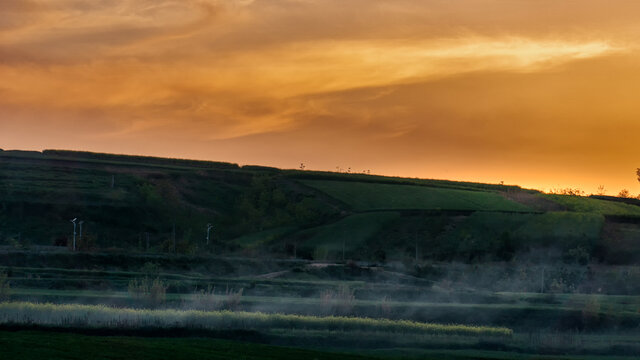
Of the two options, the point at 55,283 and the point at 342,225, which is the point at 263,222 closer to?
the point at 342,225

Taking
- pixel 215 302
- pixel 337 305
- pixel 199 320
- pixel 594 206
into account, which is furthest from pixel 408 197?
pixel 199 320

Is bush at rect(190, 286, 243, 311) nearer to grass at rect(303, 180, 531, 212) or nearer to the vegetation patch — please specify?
the vegetation patch

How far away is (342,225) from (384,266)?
26.7 meters

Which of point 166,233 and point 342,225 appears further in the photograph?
point 166,233

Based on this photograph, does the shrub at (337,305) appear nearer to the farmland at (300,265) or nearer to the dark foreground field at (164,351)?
the farmland at (300,265)

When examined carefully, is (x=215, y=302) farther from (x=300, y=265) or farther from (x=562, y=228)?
(x=562, y=228)

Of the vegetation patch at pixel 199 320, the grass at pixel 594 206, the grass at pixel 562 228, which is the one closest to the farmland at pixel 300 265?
the vegetation patch at pixel 199 320

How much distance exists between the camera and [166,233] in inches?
4500

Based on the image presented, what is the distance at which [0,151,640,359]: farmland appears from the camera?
39312 millimetres

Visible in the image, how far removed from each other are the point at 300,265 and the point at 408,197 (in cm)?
4622

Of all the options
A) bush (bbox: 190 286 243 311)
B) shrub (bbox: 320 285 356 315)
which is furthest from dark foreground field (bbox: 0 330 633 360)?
shrub (bbox: 320 285 356 315)

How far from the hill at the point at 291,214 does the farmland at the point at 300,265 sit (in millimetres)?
357

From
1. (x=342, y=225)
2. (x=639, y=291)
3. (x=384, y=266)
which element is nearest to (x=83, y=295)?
(x=384, y=266)

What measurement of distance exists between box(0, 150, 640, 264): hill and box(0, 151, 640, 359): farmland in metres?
0.36
